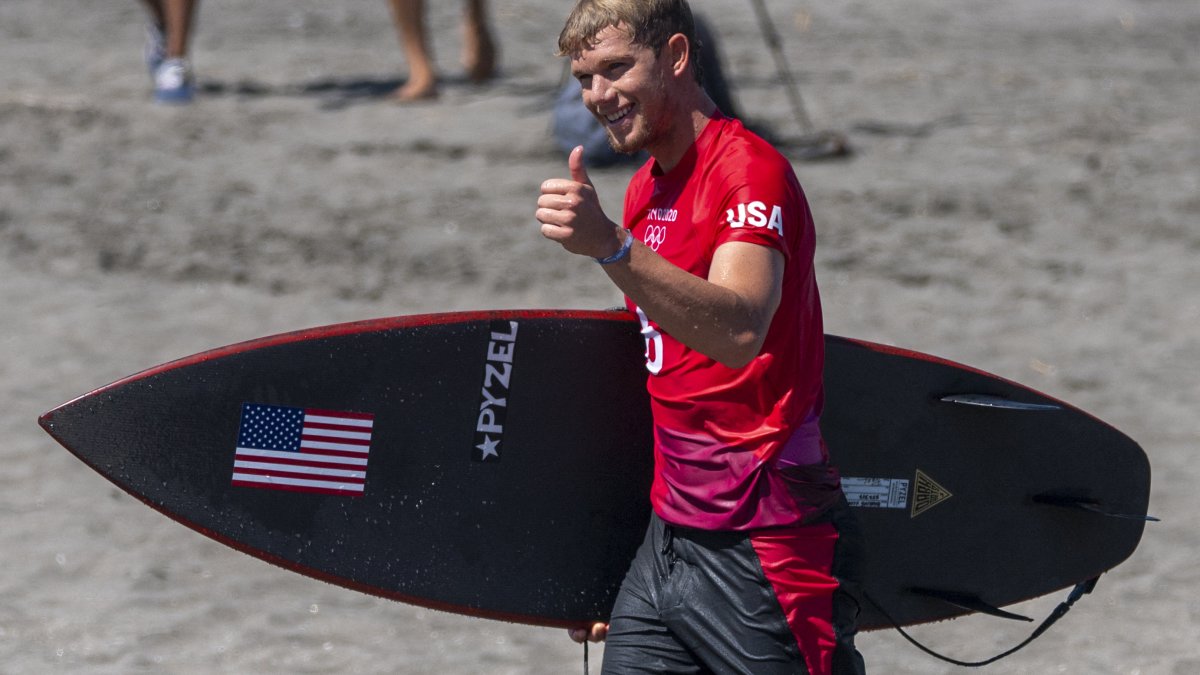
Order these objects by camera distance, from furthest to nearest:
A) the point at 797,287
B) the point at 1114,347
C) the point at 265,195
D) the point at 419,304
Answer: the point at 265,195
the point at 419,304
the point at 1114,347
the point at 797,287

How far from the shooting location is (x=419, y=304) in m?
6.12

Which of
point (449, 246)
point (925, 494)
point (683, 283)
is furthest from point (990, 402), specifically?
point (449, 246)

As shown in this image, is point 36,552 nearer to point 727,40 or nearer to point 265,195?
point 265,195

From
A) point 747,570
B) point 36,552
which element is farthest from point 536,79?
point 747,570

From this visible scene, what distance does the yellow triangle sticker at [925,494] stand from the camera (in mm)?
2746

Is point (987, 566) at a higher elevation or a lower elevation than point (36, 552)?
higher

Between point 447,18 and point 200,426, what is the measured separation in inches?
388

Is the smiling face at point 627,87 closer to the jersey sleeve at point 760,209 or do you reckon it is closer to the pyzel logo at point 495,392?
the jersey sleeve at point 760,209

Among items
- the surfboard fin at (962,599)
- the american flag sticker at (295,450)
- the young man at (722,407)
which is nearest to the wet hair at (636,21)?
the young man at (722,407)

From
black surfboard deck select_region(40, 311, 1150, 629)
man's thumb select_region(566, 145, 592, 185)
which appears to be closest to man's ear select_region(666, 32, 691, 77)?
man's thumb select_region(566, 145, 592, 185)

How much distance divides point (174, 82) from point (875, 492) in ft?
23.3

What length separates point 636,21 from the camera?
2.01 meters

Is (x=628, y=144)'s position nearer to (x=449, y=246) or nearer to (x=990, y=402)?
(x=990, y=402)

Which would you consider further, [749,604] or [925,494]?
[925,494]
